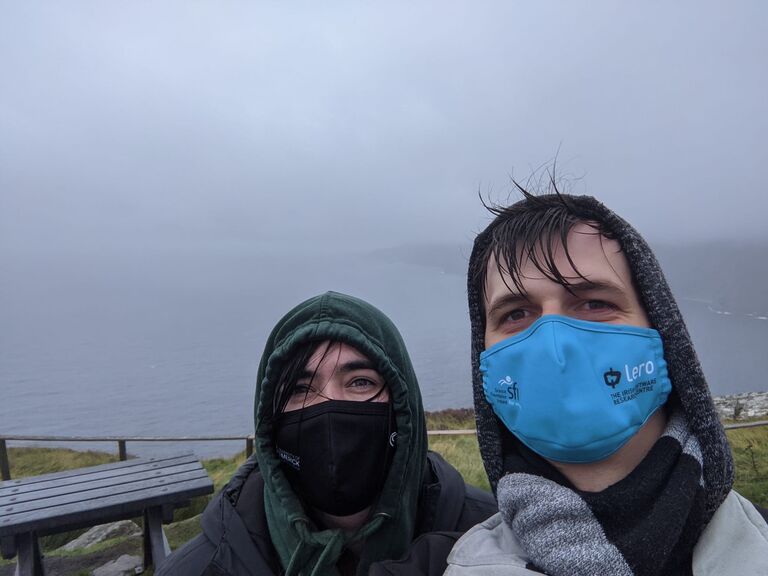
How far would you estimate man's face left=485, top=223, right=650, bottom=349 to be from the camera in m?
1.50

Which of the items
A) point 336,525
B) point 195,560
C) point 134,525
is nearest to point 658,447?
point 336,525

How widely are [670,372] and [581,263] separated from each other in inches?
17.8

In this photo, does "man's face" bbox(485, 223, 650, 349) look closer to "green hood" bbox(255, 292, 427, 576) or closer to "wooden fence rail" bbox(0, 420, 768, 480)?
"green hood" bbox(255, 292, 427, 576)

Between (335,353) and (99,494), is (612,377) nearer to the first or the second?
(335,353)

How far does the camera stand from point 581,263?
151cm

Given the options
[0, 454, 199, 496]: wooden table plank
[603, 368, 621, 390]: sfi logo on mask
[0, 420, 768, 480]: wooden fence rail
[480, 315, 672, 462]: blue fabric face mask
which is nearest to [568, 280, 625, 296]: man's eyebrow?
[480, 315, 672, 462]: blue fabric face mask

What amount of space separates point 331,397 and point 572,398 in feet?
3.97

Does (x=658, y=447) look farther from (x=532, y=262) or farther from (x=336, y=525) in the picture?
(x=336, y=525)

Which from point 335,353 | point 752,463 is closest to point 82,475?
point 335,353

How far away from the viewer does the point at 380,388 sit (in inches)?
91.9

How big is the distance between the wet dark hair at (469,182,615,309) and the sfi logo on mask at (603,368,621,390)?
296mm

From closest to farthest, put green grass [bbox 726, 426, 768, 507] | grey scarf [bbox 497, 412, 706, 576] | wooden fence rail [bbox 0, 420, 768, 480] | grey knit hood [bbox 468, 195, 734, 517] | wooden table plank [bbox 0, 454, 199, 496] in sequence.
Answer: grey scarf [bbox 497, 412, 706, 576] → grey knit hood [bbox 468, 195, 734, 517] → wooden table plank [bbox 0, 454, 199, 496] → green grass [bbox 726, 426, 768, 507] → wooden fence rail [bbox 0, 420, 768, 480]

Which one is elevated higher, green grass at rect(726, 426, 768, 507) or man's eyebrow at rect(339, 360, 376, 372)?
man's eyebrow at rect(339, 360, 376, 372)

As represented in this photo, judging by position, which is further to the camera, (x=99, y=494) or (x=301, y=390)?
(x=99, y=494)
